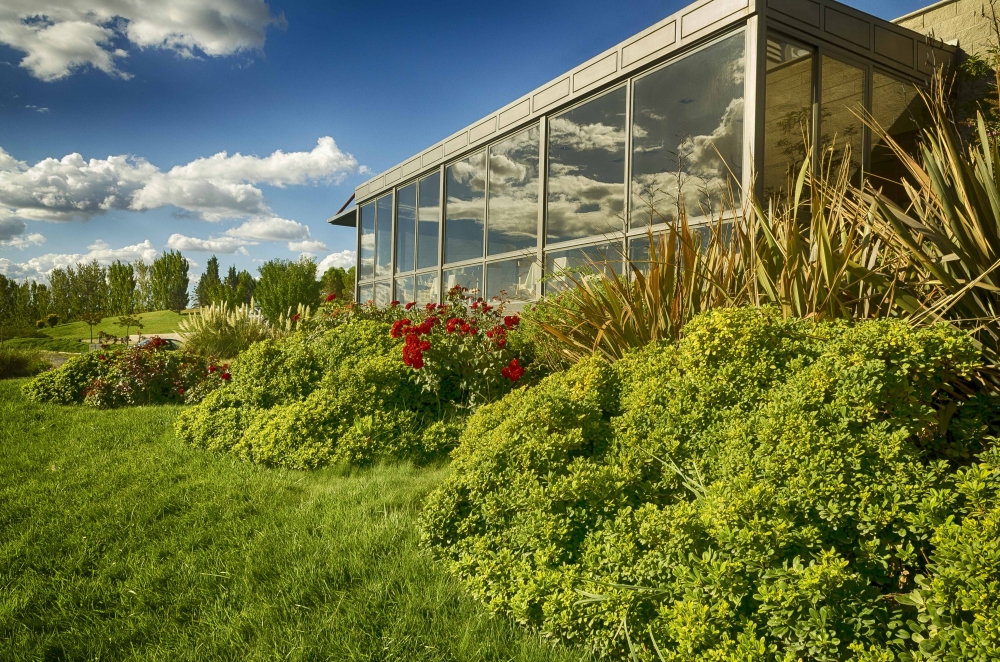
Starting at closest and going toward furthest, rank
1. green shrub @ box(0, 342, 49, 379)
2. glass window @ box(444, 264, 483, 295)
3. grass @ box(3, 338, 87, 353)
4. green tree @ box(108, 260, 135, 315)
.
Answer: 1. glass window @ box(444, 264, 483, 295)
2. green shrub @ box(0, 342, 49, 379)
3. grass @ box(3, 338, 87, 353)
4. green tree @ box(108, 260, 135, 315)

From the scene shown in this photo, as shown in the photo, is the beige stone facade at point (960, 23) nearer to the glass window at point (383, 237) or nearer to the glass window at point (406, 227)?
the glass window at point (406, 227)

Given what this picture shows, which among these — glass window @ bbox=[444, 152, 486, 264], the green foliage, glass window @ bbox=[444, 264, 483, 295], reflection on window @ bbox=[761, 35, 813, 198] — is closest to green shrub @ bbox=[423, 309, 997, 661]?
the green foliage

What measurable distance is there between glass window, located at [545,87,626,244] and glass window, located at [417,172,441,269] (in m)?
3.47

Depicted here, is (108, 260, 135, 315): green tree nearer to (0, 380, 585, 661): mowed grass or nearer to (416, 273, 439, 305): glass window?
(416, 273, 439, 305): glass window

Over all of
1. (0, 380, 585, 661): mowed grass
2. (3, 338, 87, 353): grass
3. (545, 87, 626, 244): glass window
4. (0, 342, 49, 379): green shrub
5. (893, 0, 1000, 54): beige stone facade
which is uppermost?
(893, 0, 1000, 54): beige stone facade

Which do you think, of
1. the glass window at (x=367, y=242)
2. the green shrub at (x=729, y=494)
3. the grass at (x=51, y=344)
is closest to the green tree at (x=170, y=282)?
the grass at (x=51, y=344)

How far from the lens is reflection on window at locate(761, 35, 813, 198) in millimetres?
5391

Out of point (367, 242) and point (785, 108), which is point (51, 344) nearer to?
point (367, 242)

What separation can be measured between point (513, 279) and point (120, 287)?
1392 inches

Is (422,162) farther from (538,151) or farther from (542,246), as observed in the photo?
(542,246)

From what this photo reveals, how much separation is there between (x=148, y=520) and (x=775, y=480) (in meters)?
3.17

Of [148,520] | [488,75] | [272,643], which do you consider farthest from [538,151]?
[272,643]

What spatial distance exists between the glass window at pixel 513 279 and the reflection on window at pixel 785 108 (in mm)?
3386

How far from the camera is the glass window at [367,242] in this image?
13867 millimetres
